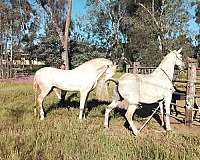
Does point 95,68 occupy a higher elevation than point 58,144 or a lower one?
higher

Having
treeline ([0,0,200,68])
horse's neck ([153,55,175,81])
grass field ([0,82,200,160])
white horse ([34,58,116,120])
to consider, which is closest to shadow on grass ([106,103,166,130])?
grass field ([0,82,200,160])

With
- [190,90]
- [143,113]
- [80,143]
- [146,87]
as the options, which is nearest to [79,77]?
[146,87]

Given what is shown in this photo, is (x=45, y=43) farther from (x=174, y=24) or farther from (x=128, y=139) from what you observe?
(x=128, y=139)

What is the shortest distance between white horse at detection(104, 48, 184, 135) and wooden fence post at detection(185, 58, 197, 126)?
44 centimetres

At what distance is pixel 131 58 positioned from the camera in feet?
146

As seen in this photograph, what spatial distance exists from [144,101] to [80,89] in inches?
79.3

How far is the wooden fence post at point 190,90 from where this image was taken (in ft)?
28.0

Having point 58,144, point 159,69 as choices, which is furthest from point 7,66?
point 58,144

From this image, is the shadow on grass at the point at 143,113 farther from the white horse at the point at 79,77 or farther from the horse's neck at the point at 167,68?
the horse's neck at the point at 167,68

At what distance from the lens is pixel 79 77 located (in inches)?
352

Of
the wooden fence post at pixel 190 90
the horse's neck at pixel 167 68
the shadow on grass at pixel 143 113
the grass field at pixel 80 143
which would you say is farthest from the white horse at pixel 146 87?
the shadow on grass at pixel 143 113

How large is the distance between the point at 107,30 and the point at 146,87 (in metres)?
36.5

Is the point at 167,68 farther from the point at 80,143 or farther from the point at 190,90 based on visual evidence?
the point at 80,143

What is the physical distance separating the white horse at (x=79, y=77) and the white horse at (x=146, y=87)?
3.96ft
